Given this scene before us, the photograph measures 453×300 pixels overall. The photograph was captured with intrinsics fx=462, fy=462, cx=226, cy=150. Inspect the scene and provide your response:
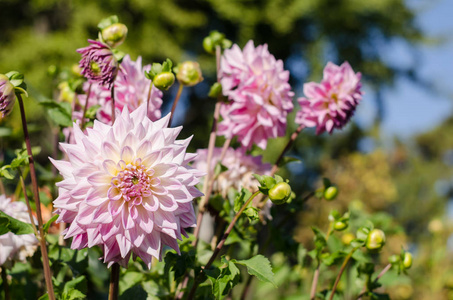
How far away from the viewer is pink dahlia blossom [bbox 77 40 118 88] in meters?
0.54

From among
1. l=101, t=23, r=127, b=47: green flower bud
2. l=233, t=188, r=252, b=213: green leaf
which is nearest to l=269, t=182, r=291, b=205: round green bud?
l=233, t=188, r=252, b=213: green leaf

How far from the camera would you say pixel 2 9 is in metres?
6.91

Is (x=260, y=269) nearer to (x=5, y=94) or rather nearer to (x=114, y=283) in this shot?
(x=114, y=283)

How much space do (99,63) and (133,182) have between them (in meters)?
0.16

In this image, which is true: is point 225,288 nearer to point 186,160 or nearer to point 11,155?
point 186,160

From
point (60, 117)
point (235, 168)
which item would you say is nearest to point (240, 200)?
point (235, 168)

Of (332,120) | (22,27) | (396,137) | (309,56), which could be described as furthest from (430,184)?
(332,120)

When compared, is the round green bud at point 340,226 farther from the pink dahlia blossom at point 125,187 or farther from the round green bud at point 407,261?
the pink dahlia blossom at point 125,187

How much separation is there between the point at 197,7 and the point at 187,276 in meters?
6.16

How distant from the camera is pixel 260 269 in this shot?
0.52 meters

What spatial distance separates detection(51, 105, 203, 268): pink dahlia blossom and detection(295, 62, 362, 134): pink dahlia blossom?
1.10ft

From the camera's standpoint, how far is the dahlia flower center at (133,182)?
0.46 m

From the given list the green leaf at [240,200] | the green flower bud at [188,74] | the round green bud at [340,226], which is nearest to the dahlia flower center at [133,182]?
the green leaf at [240,200]

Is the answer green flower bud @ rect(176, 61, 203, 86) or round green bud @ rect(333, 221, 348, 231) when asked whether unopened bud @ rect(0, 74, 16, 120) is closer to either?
green flower bud @ rect(176, 61, 203, 86)
